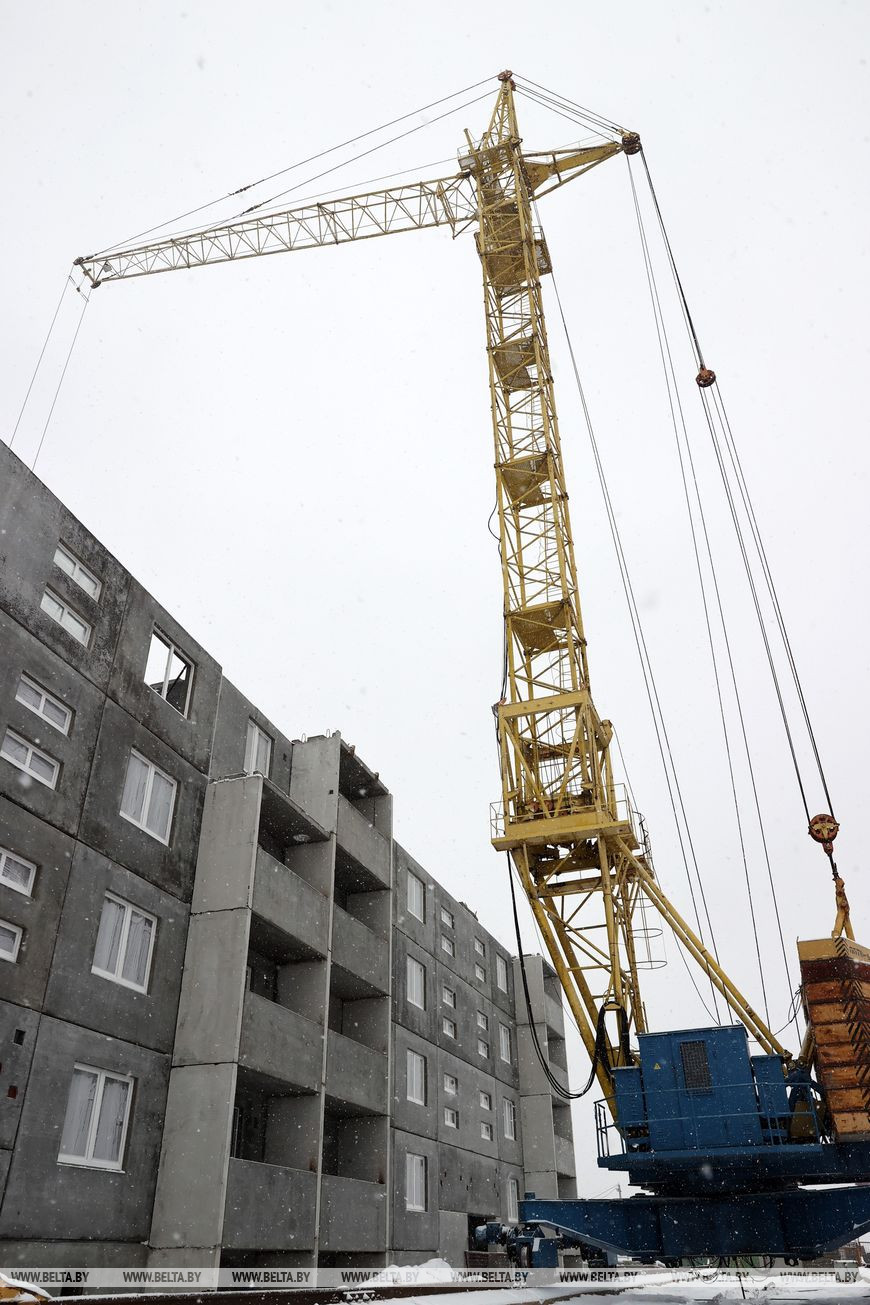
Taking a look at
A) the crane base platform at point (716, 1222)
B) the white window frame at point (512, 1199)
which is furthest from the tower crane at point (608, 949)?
the white window frame at point (512, 1199)

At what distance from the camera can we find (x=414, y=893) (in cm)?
3150

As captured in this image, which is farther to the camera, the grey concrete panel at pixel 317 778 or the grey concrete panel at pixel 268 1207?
the grey concrete panel at pixel 317 778

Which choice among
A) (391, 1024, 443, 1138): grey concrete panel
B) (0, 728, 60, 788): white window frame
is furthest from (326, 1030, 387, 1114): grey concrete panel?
(0, 728, 60, 788): white window frame

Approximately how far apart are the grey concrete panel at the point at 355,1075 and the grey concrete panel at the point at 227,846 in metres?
4.90

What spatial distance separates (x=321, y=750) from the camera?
26062mm

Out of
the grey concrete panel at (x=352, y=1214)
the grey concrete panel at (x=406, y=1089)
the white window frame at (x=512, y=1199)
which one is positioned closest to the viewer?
the grey concrete panel at (x=352, y=1214)

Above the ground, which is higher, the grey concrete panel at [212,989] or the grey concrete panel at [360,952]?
the grey concrete panel at [360,952]

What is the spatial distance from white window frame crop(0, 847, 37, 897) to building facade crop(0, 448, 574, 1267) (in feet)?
0.12

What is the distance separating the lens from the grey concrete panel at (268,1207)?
54.7 feet

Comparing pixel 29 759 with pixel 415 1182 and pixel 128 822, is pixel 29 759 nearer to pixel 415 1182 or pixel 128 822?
pixel 128 822

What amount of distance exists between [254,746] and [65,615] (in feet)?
25.2

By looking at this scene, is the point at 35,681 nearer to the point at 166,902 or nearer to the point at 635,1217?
the point at 166,902

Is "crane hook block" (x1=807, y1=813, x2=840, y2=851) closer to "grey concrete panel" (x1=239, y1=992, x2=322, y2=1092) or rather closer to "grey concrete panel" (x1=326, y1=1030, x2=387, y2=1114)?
"grey concrete panel" (x1=239, y1=992, x2=322, y2=1092)

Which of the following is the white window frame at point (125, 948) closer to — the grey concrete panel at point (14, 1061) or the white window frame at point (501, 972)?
the grey concrete panel at point (14, 1061)
